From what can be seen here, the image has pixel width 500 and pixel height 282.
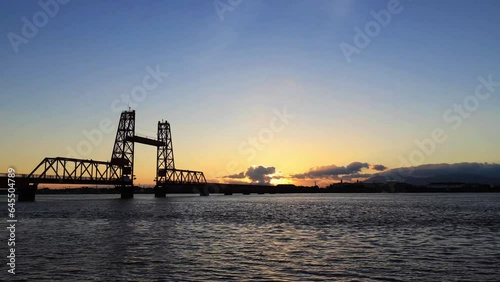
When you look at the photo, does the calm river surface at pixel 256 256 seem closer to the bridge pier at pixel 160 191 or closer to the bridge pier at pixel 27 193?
the bridge pier at pixel 27 193

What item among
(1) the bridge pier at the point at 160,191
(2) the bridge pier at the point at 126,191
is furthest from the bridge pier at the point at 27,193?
(1) the bridge pier at the point at 160,191

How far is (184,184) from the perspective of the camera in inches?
6334

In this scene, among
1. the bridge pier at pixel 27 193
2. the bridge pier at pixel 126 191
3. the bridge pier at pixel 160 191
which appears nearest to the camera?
the bridge pier at pixel 27 193

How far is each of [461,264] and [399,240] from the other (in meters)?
9.55

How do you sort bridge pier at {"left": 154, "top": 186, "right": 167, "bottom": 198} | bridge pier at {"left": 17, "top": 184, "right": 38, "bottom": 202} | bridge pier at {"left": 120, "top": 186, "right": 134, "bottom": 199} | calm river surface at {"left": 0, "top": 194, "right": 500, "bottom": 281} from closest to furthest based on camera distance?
calm river surface at {"left": 0, "top": 194, "right": 500, "bottom": 281} → bridge pier at {"left": 17, "top": 184, "right": 38, "bottom": 202} → bridge pier at {"left": 120, "top": 186, "right": 134, "bottom": 199} → bridge pier at {"left": 154, "top": 186, "right": 167, "bottom": 198}

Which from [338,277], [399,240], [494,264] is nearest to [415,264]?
[494,264]

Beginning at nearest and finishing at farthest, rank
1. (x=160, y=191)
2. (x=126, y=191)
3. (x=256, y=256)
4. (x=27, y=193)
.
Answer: (x=256, y=256) → (x=27, y=193) → (x=126, y=191) → (x=160, y=191)

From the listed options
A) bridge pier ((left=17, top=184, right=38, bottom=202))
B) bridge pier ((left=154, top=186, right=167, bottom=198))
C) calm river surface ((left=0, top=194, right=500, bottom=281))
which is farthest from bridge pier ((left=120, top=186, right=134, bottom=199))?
calm river surface ((left=0, top=194, right=500, bottom=281))

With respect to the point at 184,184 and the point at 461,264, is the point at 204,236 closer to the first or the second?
the point at 461,264

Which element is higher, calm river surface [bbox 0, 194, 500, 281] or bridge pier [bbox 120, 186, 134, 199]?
bridge pier [bbox 120, 186, 134, 199]

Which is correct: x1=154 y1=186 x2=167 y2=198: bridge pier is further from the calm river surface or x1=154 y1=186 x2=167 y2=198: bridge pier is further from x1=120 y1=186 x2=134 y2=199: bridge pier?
the calm river surface

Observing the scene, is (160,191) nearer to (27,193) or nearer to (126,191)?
(126,191)

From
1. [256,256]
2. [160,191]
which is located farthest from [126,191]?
[256,256]

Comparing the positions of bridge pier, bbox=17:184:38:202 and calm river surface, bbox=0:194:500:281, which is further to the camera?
bridge pier, bbox=17:184:38:202
